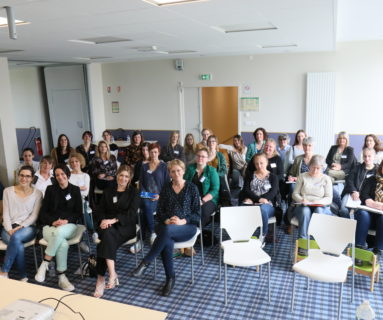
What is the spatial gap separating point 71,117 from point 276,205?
21.8 feet

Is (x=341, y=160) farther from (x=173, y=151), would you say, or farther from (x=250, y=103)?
(x=250, y=103)

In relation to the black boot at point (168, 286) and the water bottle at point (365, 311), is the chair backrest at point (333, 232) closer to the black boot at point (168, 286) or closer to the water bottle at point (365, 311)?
the water bottle at point (365, 311)

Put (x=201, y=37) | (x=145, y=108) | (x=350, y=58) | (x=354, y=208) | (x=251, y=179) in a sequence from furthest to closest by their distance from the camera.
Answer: (x=145, y=108)
(x=350, y=58)
(x=201, y=37)
(x=251, y=179)
(x=354, y=208)

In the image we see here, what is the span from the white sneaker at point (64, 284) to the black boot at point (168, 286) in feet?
3.25

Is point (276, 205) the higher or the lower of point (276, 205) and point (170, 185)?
the lower

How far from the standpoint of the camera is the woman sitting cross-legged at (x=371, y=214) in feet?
12.5

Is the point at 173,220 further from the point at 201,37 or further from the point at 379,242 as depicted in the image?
the point at 201,37

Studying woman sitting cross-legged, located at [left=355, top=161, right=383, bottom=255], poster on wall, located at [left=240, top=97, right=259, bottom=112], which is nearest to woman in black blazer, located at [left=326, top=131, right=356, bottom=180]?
woman sitting cross-legged, located at [left=355, top=161, right=383, bottom=255]

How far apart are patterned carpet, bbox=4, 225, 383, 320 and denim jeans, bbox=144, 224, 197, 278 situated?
29 cm

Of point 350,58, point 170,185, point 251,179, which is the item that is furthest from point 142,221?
point 350,58

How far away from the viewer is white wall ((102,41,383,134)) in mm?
7238

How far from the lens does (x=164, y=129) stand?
9250 millimetres

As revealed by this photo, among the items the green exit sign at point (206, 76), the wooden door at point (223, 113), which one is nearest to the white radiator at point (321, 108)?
the green exit sign at point (206, 76)

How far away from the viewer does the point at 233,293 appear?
3615mm
